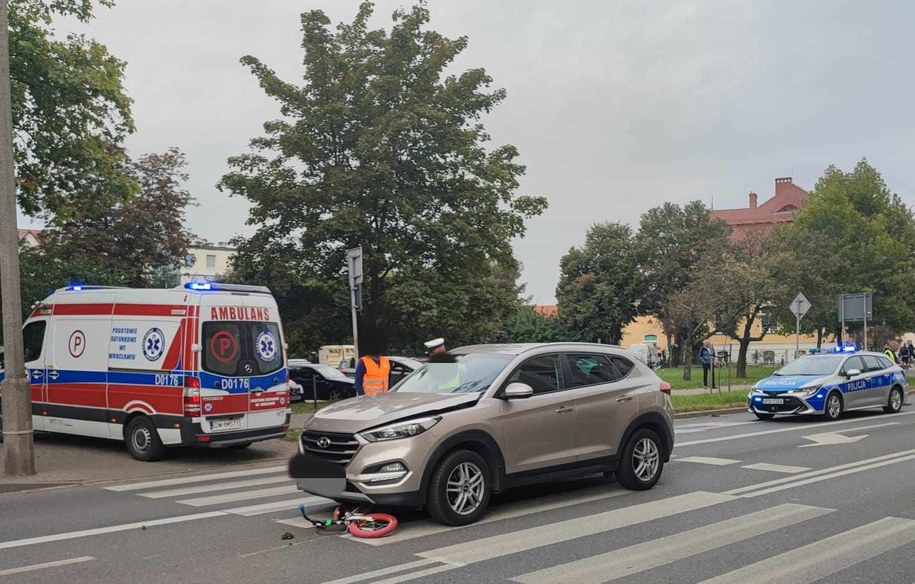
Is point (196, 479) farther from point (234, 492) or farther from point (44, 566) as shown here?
point (44, 566)

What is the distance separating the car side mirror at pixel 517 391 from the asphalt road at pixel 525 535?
112 cm

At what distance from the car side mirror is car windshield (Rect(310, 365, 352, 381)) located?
61.0ft

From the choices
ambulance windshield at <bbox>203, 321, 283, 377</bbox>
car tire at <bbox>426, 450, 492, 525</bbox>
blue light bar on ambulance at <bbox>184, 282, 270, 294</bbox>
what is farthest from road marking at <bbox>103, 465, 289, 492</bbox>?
car tire at <bbox>426, 450, 492, 525</bbox>

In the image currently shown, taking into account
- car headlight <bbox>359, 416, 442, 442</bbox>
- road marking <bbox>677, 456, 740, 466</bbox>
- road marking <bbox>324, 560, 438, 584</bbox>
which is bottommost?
road marking <bbox>677, 456, 740, 466</bbox>

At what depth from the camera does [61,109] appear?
18.4m

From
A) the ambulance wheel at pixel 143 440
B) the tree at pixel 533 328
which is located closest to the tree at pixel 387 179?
the ambulance wheel at pixel 143 440

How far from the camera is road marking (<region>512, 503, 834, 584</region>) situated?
5871 millimetres

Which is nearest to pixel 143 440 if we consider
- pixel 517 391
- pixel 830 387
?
pixel 517 391

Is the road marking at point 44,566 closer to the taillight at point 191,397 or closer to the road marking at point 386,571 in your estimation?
the road marking at point 386,571

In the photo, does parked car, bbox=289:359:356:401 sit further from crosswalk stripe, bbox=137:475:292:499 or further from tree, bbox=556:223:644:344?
tree, bbox=556:223:644:344

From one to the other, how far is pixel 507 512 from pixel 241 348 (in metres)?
5.81

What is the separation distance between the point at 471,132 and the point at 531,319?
51.6 meters

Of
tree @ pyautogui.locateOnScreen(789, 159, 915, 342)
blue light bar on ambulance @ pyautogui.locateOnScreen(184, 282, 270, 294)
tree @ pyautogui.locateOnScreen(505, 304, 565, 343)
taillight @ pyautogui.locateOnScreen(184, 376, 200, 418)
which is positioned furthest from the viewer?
tree @ pyautogui.locateOnScreen(505, 304, 565, 343)

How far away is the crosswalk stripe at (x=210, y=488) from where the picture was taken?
9.56 m
